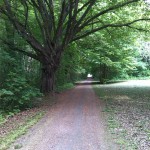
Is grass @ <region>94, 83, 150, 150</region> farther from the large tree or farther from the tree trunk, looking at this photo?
the tree trunk

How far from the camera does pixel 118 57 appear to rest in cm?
2791

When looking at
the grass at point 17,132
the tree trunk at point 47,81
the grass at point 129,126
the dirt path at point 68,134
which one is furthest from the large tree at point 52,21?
the dirt path at point 68,134

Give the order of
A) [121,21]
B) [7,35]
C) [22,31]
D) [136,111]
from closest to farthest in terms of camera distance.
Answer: [136,111] < [22,31] < [7,35] < [121,21]

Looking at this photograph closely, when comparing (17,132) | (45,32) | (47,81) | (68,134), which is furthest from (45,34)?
(68,134)

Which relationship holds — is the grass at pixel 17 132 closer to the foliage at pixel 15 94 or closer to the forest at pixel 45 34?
the forest at pixel 45 34

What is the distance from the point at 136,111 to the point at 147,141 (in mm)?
3579

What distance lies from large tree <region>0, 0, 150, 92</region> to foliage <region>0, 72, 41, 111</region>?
329 cm

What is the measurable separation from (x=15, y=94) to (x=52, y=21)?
19.0ft

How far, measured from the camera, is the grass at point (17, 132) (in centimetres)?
552

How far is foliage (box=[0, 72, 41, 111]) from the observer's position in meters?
9.64

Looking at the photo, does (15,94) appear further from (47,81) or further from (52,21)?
(52,21)

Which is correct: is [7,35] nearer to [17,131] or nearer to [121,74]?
[17,131]

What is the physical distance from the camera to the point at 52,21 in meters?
14.0

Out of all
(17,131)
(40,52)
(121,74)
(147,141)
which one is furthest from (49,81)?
(121,74)
